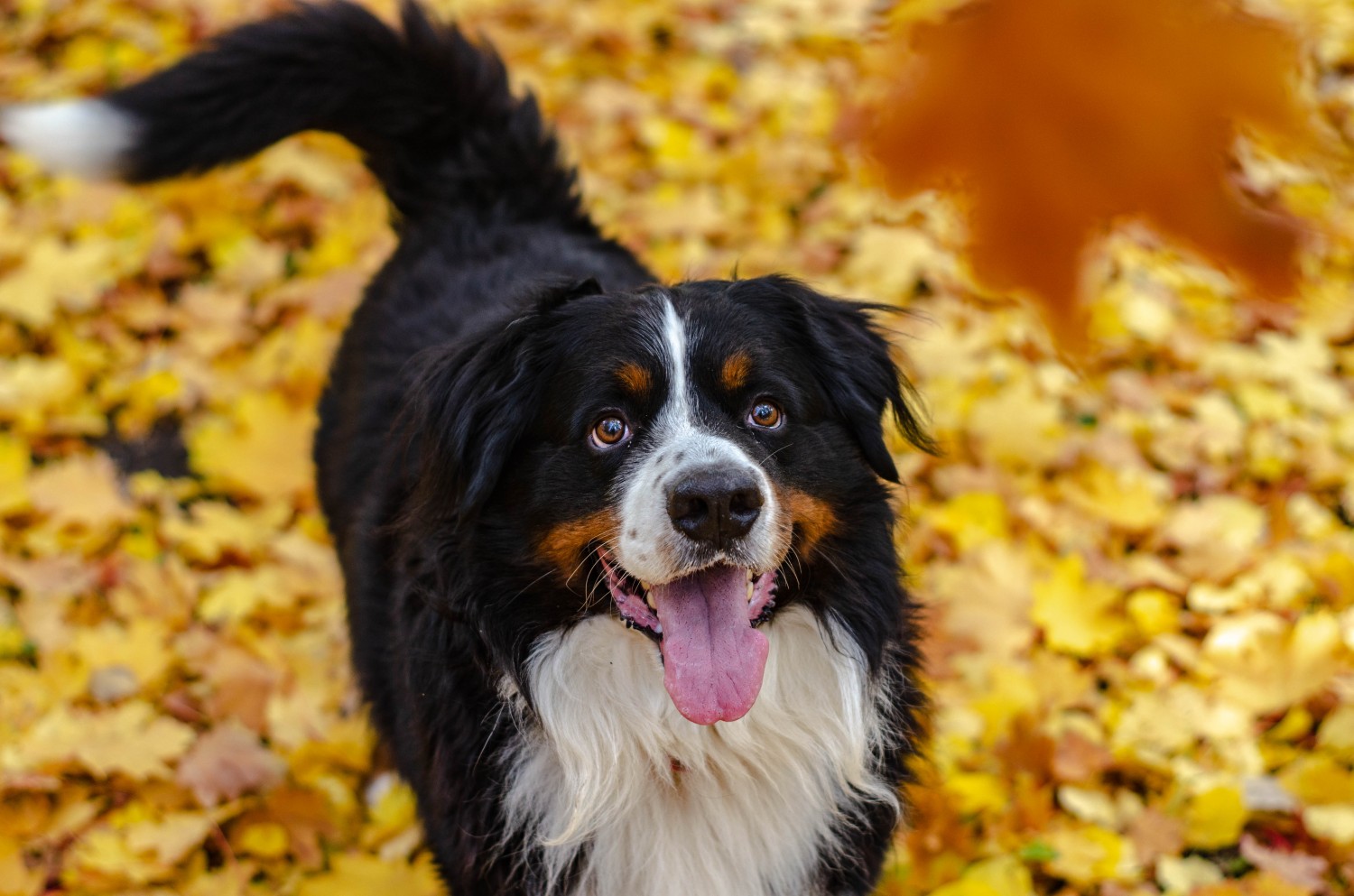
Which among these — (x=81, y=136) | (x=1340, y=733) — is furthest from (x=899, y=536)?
(x=81, y=136)

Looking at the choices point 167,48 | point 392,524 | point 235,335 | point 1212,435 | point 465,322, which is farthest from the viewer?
point 167,48

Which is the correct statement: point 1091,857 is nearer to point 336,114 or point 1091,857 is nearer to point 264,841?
point 264,841

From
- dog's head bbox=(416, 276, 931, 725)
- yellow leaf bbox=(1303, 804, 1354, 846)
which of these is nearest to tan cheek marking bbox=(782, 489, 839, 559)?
dog's head bbox=(416, 276, 931, 725)

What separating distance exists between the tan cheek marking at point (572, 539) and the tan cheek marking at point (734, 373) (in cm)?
34

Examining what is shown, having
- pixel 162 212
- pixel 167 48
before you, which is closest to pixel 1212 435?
pixel 162 212

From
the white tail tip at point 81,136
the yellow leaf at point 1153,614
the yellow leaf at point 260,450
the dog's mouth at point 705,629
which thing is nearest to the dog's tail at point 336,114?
the white tail tip at point 81,136

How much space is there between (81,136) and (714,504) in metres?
2.33

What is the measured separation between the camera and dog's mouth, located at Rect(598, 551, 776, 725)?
2191mm

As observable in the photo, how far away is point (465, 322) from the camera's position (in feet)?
9.89

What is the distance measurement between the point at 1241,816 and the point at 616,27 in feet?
15.4

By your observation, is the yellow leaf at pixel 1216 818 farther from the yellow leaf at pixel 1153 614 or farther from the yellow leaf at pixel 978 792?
the yellow leaf at pixel 1153 614

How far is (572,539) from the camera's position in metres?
2.26

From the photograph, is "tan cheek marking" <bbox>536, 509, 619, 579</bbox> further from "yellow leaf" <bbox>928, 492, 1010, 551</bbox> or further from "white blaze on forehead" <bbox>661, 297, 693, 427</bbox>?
"yellow leaf" <bbox>928, 492, 1010, 551</bbox>

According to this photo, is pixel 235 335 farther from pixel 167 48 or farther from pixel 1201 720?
pixel 1201 720
